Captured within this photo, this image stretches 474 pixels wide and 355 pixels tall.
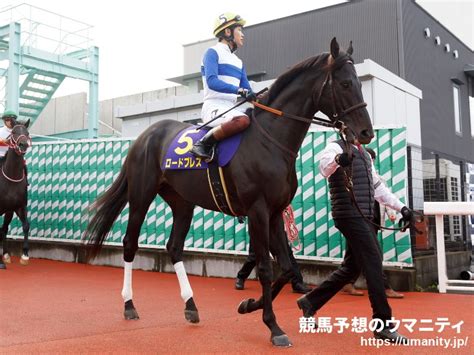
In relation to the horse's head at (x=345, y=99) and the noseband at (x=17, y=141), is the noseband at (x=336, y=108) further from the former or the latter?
the noseband at (x=17, y=141)

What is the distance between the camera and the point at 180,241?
518cm

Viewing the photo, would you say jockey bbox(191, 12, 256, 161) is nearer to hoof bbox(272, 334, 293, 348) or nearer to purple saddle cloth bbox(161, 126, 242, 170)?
purple saddle cloth bbox(161, 126, 242, 170)

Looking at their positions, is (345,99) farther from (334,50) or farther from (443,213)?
(443,213)

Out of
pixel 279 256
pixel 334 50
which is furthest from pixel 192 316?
pixel 334 50

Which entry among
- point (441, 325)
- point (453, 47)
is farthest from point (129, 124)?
point (453, 47)

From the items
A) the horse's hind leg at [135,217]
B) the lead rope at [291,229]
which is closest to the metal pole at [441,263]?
the lead rope at [291,229]

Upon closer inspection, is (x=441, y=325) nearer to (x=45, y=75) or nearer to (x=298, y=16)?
(x=45, y=75)

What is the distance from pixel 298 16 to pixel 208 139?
63.3 feet

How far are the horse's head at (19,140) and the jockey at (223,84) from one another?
549 cm

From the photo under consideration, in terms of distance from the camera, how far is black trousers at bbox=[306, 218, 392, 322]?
3926 mm

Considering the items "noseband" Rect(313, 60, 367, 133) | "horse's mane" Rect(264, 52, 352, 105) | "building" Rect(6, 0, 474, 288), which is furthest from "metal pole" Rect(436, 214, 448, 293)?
"building" Rect(6, 0, 474, 288)

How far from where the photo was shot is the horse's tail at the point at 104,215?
5703 mm

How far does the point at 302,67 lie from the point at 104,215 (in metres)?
3.01

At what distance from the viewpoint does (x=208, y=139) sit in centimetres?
436
